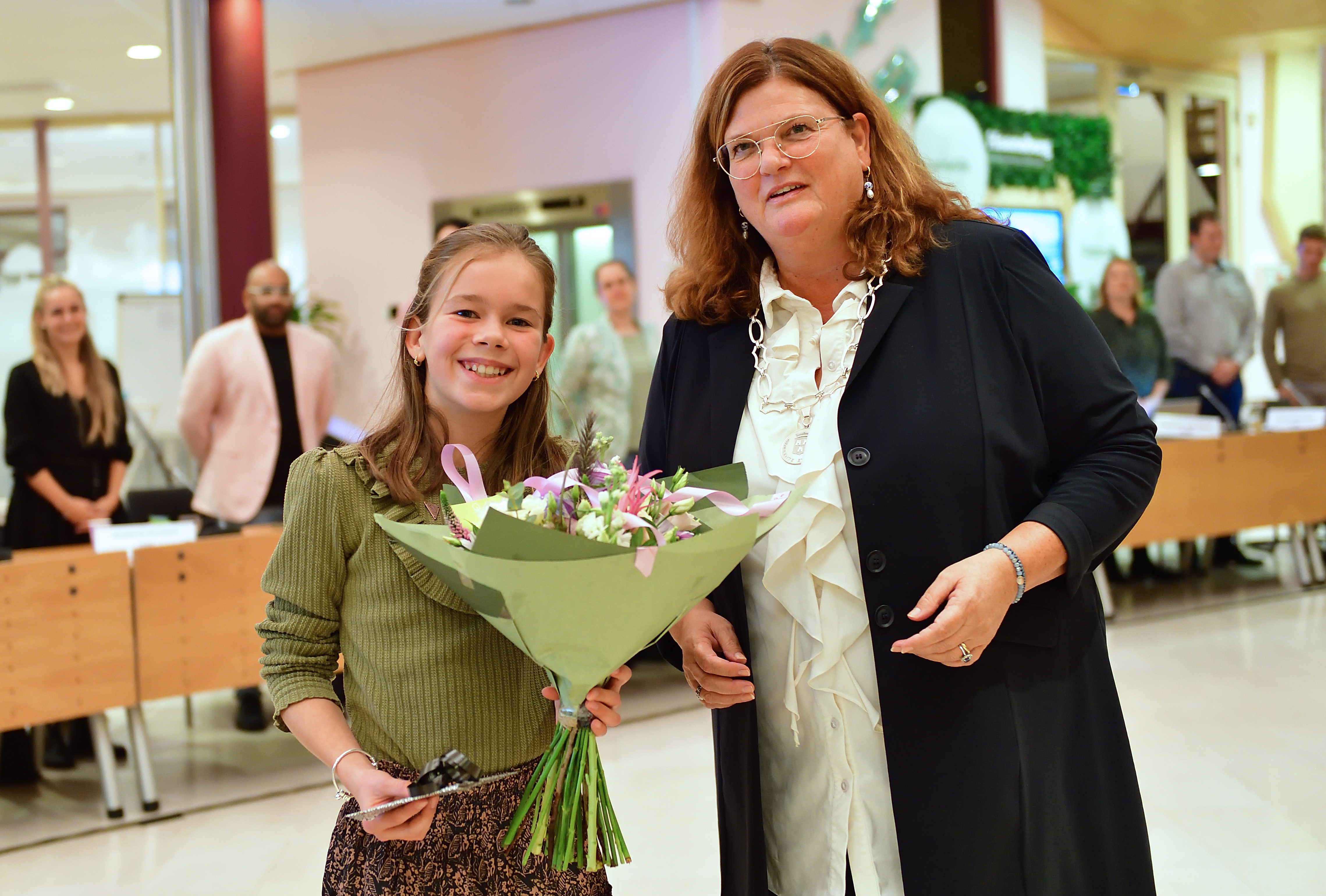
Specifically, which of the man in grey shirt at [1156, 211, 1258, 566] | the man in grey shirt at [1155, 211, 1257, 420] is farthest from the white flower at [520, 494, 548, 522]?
the man in grey shirt at [1155, 211, 1257, 420]

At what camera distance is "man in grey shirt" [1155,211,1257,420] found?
7469 millimetres

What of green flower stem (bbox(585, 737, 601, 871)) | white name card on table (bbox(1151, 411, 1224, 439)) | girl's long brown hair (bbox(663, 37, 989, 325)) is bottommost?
green flower stem (bbox(585, 737, 601, 871))

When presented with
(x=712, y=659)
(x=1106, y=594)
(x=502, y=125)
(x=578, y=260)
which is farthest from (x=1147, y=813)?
(x=502, y=125)

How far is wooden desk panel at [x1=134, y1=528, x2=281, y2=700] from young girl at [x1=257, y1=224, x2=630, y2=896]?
8.08 ft

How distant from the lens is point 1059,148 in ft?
30.1

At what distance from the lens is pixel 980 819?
1348mm

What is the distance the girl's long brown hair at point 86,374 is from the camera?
4.34 m

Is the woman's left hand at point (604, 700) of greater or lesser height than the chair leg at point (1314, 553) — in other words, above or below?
above

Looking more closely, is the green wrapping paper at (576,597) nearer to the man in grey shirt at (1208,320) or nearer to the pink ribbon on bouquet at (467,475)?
the pink ribbon on bouquet at (467,475)

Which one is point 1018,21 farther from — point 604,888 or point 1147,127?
point 604,888

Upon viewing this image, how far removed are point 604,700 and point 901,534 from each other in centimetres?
42

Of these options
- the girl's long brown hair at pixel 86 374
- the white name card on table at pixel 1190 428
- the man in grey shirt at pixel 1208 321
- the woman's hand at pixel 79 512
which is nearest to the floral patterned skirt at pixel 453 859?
the woman's hand at pixel 79 512

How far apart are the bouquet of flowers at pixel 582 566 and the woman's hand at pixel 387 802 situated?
13 cm

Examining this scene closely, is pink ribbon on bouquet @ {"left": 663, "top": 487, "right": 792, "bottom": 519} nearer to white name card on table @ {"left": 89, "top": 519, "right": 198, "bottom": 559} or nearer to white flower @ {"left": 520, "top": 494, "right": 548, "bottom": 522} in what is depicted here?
white flower @ {"left": 520, "top": 494, "right": 548, "bottom": 522}
